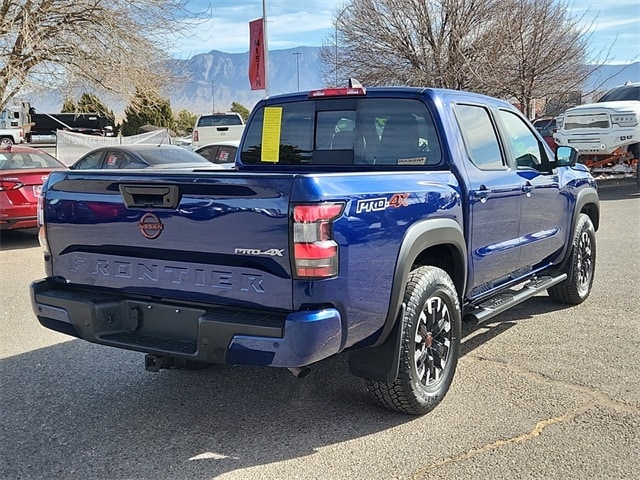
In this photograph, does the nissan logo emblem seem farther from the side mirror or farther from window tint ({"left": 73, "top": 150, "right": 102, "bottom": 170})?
window tint ({"left": 73, "top": 150, "right": 102, "bottom": 170})

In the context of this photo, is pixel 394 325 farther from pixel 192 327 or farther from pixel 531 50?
pixel 531 50

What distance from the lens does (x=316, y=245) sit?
10.2ft

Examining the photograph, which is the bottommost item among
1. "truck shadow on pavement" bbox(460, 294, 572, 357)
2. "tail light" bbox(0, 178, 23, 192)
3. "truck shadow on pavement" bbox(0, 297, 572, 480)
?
"truck shadow on pavement" bbox(0, 297, 572, 480)

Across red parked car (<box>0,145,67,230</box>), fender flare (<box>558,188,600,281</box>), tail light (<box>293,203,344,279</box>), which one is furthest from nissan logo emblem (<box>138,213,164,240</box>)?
red parked car (<box>0,145,67,230</box>)

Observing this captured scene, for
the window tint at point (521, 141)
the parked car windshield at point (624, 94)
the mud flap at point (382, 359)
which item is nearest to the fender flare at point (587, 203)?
the window tint at point (521, 141)

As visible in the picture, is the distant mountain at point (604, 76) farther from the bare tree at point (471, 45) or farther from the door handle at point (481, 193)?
the door handle at point (481, 193)

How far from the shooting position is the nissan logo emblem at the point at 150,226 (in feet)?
11.4

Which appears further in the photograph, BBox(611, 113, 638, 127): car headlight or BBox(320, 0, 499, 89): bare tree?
BBox(320, 0, 499, 89): bare tree

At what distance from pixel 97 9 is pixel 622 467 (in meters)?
13.7

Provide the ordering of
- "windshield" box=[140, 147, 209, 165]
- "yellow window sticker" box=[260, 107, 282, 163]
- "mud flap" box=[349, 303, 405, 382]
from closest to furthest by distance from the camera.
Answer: "mud flap" box=[349, 303, 405, 382], "yellow window sticker" box=[260, 107, 282, 163], "windshield" box=[140, 147, 209, 165]

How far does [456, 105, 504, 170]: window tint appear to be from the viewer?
4.60 meters

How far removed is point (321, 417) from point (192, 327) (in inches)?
41.3

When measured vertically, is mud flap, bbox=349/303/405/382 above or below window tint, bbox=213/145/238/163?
below

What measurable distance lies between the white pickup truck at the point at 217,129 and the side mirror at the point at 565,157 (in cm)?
1785
